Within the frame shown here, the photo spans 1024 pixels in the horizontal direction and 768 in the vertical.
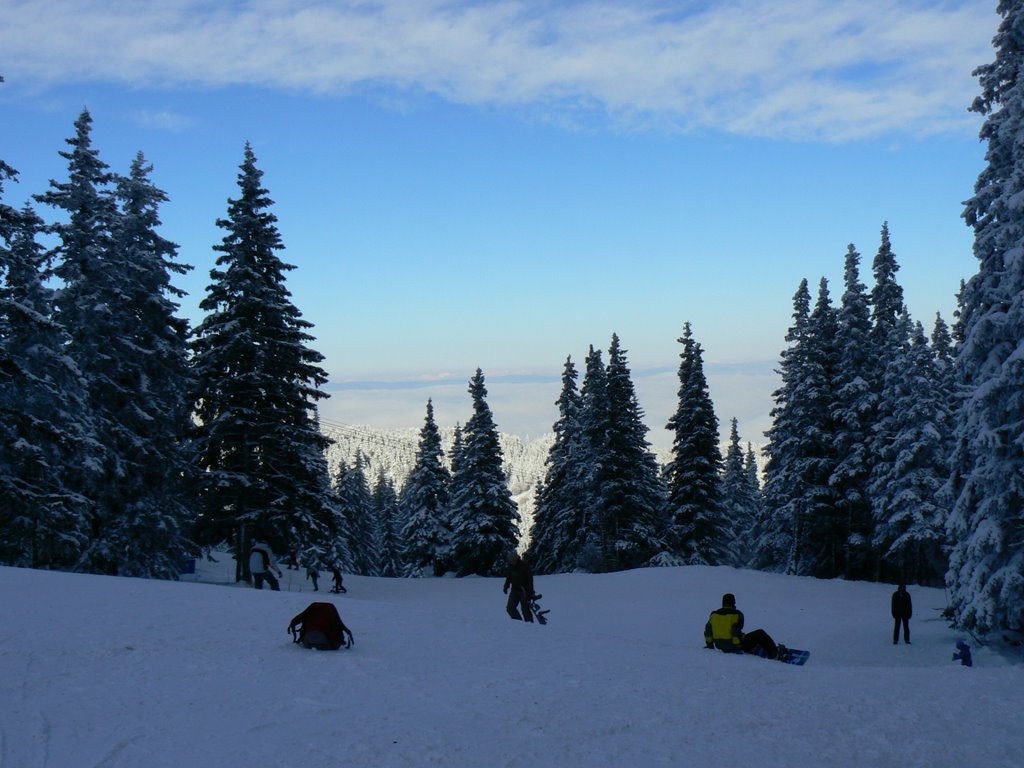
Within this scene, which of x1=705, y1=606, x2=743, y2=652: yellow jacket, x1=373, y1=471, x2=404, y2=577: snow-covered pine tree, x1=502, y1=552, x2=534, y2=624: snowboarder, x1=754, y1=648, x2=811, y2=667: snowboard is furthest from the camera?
x1=373, y1=471, x2=404, y2=577: snow-covered pine tree

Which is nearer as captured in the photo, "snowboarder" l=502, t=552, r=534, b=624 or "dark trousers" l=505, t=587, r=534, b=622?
"snowboarder" l=502, t=552, r=534, b=624

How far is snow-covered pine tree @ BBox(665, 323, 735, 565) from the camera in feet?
147

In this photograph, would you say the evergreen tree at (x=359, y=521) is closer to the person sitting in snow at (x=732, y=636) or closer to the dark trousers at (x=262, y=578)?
the dark trousers at (x=262, y=578)

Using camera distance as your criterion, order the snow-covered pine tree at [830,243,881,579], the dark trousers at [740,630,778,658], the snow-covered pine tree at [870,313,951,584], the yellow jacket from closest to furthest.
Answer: the yellow jacket
the dark trousers at [740,630,778,658]
the snow-covered pine tree at [870,313,951,584]
the snow-covered pine tree at [830,243,881,579]

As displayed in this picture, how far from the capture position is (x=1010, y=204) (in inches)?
695

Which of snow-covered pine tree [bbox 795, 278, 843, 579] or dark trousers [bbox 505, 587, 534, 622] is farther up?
snow-covered pine tree [bbox 795, 278, 843, 579]

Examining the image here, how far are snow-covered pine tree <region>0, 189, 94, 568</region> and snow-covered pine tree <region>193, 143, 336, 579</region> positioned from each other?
14.5ft

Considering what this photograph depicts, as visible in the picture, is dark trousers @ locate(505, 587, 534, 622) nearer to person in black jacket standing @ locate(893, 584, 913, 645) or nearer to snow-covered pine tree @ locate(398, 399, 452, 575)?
person in black jacket standing @ locate(893, 584, 913, 645)

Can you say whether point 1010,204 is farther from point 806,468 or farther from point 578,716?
point 806,468

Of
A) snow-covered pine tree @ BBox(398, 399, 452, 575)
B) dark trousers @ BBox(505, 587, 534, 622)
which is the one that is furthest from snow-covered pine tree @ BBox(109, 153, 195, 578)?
snow-covered pine tree @ BBox(398, 399, 452, 575)

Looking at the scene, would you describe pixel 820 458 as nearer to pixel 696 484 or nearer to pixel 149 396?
pixel 696 484

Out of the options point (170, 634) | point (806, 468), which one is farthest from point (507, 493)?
point (170, 634)

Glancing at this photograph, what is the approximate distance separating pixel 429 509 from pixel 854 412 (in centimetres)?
2655

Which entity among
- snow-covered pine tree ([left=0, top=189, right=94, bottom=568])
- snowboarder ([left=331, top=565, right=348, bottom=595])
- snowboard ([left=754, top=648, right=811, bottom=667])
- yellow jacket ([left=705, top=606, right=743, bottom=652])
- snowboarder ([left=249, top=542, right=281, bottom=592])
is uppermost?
snow-covered pine tree ([left=0, top=189, right=94, bottom=568])
